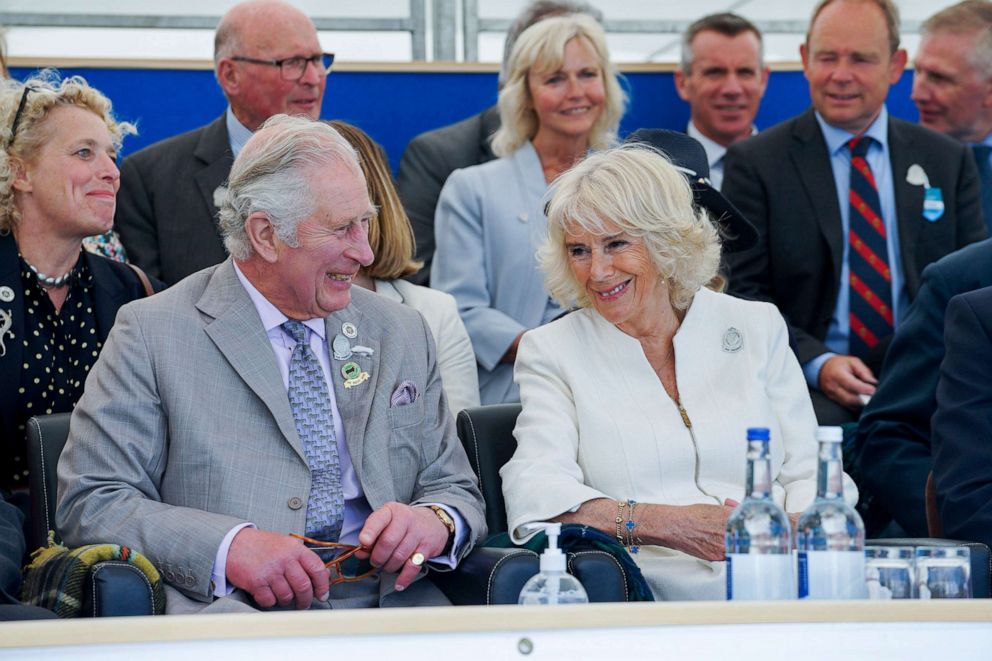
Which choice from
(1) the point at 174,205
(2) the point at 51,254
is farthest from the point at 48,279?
(1) the point at 174,205

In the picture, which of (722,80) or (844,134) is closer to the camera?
(844,134)

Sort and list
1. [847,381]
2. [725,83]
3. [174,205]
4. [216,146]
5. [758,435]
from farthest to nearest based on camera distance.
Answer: [725,83], [216,146], [174,205], [847,381], [758,435]

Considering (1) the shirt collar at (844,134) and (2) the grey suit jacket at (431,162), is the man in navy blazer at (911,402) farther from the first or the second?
(2) the grey suit jacket at (431,162)

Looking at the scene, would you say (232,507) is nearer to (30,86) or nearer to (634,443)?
(634,443)

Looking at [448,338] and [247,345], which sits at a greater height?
[448,338]

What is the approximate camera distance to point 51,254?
3.27 metres

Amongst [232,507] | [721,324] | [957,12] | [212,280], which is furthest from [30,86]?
[957,12]

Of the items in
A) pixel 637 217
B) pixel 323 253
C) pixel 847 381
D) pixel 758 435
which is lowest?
pixel 758 435

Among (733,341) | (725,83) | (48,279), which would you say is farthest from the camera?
(725,83)

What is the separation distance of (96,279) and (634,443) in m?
1.39

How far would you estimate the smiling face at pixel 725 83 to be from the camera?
4.85 m

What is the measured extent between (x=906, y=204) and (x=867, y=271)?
0.92ft

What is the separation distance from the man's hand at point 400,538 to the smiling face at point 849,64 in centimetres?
244

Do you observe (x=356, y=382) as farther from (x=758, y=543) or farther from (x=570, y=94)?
(x=570, y=94)
